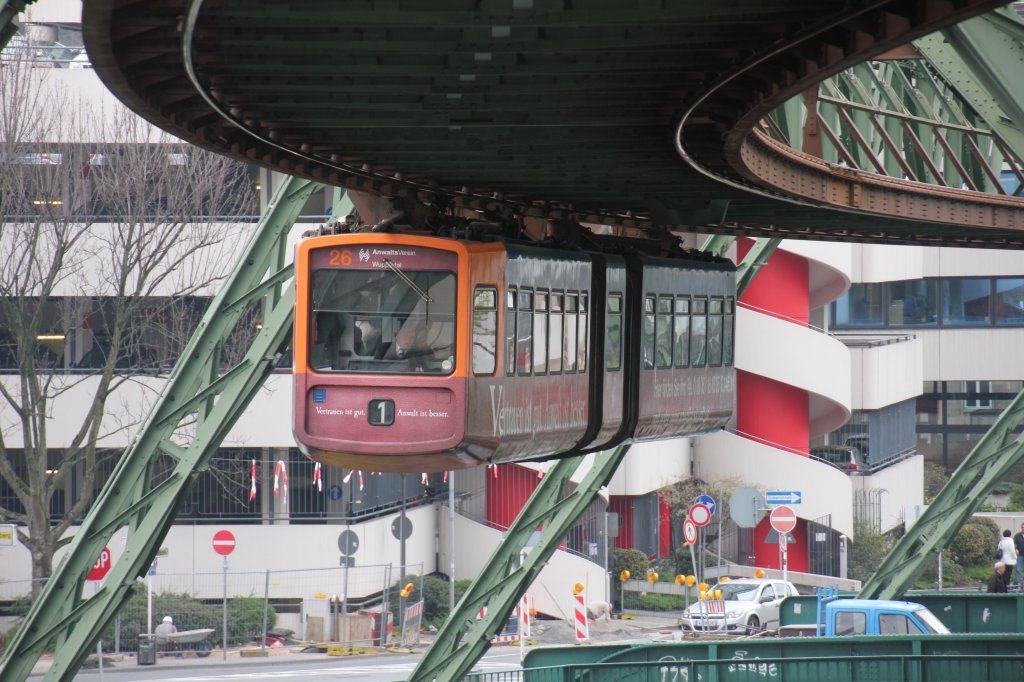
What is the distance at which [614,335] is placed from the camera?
50.9ft

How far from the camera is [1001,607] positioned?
76.0ft

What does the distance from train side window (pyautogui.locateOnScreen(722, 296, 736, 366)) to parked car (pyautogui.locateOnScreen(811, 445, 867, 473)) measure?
26779mm

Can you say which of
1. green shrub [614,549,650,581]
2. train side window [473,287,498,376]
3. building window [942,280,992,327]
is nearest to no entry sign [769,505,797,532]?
green shrub [614,549,650,581]

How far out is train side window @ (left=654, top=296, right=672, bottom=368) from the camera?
1647cm

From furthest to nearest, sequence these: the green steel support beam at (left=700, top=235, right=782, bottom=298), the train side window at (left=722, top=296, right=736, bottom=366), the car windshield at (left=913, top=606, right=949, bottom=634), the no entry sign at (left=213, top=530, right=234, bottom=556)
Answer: the no entry sign at (left=213, top=530, right=234, bottom=556) < the car windshield at (left=913, top=606, right=949, bottom=634) < the green steel support beam at (left=700, top=235, right=782, bottom=298) < the train side window at (left=722, top=296, right=736, bottom=366)

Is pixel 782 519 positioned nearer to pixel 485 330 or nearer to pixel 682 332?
pixel 682 332

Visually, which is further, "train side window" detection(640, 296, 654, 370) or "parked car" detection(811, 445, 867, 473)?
"parked car" detection(811, 445, 867, 473)

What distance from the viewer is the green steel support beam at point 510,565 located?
56.5 feet

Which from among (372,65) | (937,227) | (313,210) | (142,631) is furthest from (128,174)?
(372,65)

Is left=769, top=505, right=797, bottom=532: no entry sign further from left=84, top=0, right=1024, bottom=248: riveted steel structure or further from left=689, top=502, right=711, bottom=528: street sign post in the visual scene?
left=84, top=0, right=1024, bottom=248: riveted steel structure

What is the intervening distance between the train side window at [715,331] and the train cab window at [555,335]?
4178 millimetres

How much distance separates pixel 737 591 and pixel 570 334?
1859 centimetres

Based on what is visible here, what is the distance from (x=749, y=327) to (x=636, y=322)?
23.3 meters

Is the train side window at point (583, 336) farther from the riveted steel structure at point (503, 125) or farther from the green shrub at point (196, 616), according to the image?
the green shrub at point (196, 616)
